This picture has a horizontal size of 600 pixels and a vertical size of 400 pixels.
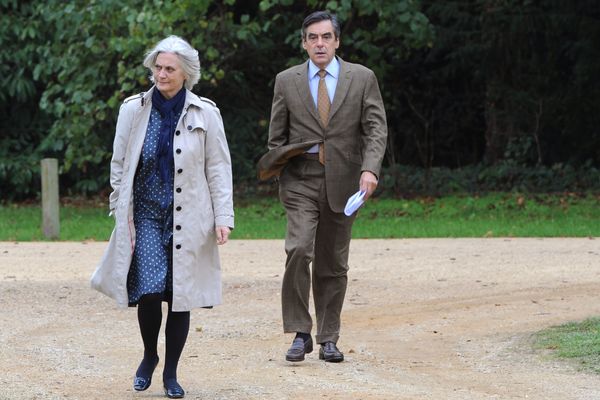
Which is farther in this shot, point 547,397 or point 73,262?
point 73,262

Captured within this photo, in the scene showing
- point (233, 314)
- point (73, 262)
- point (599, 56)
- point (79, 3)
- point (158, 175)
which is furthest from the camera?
point (599, 56)

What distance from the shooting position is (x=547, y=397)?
20.4 ft

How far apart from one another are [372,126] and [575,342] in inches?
67.8

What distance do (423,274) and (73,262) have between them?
329 cm

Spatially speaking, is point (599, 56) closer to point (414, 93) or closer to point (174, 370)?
point (414, 93)

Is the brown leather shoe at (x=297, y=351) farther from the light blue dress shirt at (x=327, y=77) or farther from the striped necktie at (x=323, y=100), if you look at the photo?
the light blue dress shirt at (x=327, y=77)

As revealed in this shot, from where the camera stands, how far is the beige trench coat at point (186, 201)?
6129mm

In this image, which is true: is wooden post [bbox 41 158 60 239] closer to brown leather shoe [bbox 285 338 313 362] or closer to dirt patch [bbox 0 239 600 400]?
dirt patch [bbox 0 239 600 400]

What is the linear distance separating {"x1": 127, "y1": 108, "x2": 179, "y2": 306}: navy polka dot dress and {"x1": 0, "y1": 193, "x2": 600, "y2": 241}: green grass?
879 cm

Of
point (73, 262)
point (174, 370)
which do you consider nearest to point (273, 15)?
point (73, 262)

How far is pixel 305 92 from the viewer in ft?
23.8

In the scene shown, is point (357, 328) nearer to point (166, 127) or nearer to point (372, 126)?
point (372, 126)

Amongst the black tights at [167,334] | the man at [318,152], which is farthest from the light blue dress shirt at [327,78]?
the black tights at [167,334]

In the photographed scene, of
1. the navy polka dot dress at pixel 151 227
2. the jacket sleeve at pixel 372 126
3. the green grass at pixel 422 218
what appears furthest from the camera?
the green grass at pixel 422 218
